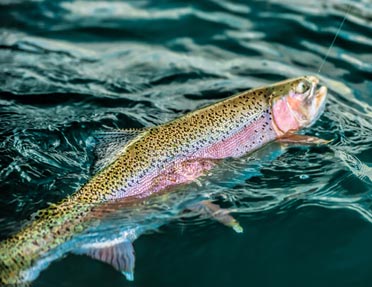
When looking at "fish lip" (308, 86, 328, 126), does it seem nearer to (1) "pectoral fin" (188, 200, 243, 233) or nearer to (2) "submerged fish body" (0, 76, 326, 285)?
(2) "submerged fish body" (0, 76, 326, 285)

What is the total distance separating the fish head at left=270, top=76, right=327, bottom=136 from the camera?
5.28 m

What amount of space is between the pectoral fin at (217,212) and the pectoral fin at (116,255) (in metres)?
0.78

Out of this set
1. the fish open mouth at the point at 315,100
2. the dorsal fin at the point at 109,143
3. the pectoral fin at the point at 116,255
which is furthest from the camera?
the fish open mouth at the point at 315,100

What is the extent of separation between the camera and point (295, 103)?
5410 mm

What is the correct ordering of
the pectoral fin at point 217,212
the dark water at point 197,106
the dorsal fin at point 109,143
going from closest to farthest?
the dark water at point 197,106
the pectoral fin at point 217,212
the dorsal fin at point 109,143

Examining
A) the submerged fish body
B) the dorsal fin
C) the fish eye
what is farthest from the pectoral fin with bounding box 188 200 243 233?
the fish eye

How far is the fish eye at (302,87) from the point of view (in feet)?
17.8

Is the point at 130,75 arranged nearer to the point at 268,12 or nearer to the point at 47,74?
the point at 47,74

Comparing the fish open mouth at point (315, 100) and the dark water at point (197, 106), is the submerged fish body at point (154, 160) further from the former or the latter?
the dark water at point (197, 106)

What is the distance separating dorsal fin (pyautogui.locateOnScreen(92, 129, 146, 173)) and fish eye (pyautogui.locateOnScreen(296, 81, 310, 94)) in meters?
1.54

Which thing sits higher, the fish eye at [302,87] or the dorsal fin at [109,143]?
the fish eye at [302,87]

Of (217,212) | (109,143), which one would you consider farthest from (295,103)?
(109,143)

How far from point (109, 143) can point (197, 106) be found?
2.12 meters

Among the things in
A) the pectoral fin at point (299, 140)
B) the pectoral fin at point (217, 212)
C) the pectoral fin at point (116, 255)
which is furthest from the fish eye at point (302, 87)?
the pectoral fin at point (116, 255)
